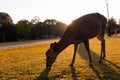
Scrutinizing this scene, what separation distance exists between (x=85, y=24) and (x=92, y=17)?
94 centimetres

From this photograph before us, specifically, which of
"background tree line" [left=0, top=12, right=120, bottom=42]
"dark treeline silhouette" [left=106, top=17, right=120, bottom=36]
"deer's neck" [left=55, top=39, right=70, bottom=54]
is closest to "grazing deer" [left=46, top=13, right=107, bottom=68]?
"deer's neck" [left=55, top=39, right=70, bottom=54]

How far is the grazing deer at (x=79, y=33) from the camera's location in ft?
38.1

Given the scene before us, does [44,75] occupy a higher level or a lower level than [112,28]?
lower

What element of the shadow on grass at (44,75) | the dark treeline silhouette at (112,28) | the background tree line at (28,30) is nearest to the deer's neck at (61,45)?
the shadow on grass at (44,75)

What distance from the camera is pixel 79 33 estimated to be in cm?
1276

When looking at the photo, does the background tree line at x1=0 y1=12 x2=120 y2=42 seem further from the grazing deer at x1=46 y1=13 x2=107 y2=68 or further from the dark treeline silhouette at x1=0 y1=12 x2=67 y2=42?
the grazing deer at x1=46 y1=13 x2=107 y2=68

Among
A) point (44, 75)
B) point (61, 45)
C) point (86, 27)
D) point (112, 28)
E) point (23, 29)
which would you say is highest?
point (23, 29)

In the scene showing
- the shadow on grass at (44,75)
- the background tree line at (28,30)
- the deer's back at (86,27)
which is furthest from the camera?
the background tree line at (28,30)

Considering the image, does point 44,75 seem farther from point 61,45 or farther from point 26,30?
point 26,30

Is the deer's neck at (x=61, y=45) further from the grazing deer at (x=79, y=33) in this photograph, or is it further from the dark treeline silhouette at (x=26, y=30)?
the dark treeline silhouette at (x=26, y=30)

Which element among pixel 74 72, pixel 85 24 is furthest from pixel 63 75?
pixel 85 24

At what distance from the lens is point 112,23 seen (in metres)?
97.6

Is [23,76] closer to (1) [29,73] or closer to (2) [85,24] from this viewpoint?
(1) [29,73]

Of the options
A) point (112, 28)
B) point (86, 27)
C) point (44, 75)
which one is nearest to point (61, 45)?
point (44, 75)
